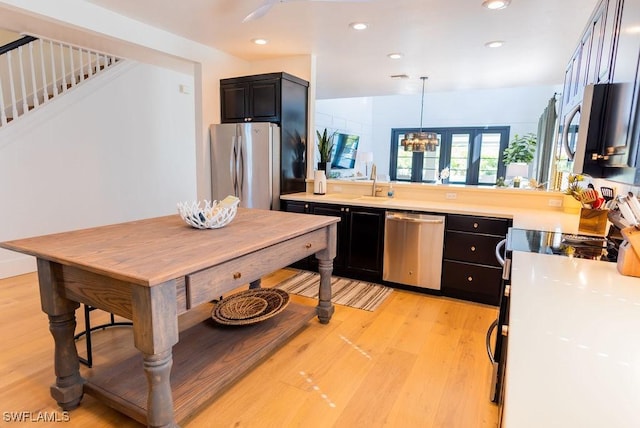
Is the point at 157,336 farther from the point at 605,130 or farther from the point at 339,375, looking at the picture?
the point at 605,130

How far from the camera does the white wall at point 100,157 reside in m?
3.71

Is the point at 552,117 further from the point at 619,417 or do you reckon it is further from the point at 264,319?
the point at 619,417

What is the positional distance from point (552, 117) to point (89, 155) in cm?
644

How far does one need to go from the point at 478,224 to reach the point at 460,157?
5.99 metres

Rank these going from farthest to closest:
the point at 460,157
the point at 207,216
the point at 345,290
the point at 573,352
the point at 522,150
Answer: the point at 460,157
the point at 522,150
the point at 345,290
the point at 207,216
the point at 573,352

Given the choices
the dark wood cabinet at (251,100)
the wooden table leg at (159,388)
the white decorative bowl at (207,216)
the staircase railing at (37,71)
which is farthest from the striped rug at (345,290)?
the staircase railing at (37,71)

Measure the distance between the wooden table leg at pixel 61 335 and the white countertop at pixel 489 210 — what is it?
2.46 m

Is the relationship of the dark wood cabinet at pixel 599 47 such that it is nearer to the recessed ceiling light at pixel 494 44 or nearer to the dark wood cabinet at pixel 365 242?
the recessed ceiling light at pixel 494 44

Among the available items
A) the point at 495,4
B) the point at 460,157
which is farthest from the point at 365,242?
the point at 460,157

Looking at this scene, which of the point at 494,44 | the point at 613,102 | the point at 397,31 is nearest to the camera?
the point at 613,102

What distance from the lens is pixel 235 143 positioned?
395 cm

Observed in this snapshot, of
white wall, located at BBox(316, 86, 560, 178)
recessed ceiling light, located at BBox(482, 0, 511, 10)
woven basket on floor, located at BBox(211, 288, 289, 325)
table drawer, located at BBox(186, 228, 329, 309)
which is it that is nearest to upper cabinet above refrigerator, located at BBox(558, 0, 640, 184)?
recessed ceiling light, located at BBox(482, 0, 511, 10)

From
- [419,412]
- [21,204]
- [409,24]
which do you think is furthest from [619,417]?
[21,204]

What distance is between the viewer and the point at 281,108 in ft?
12.7
